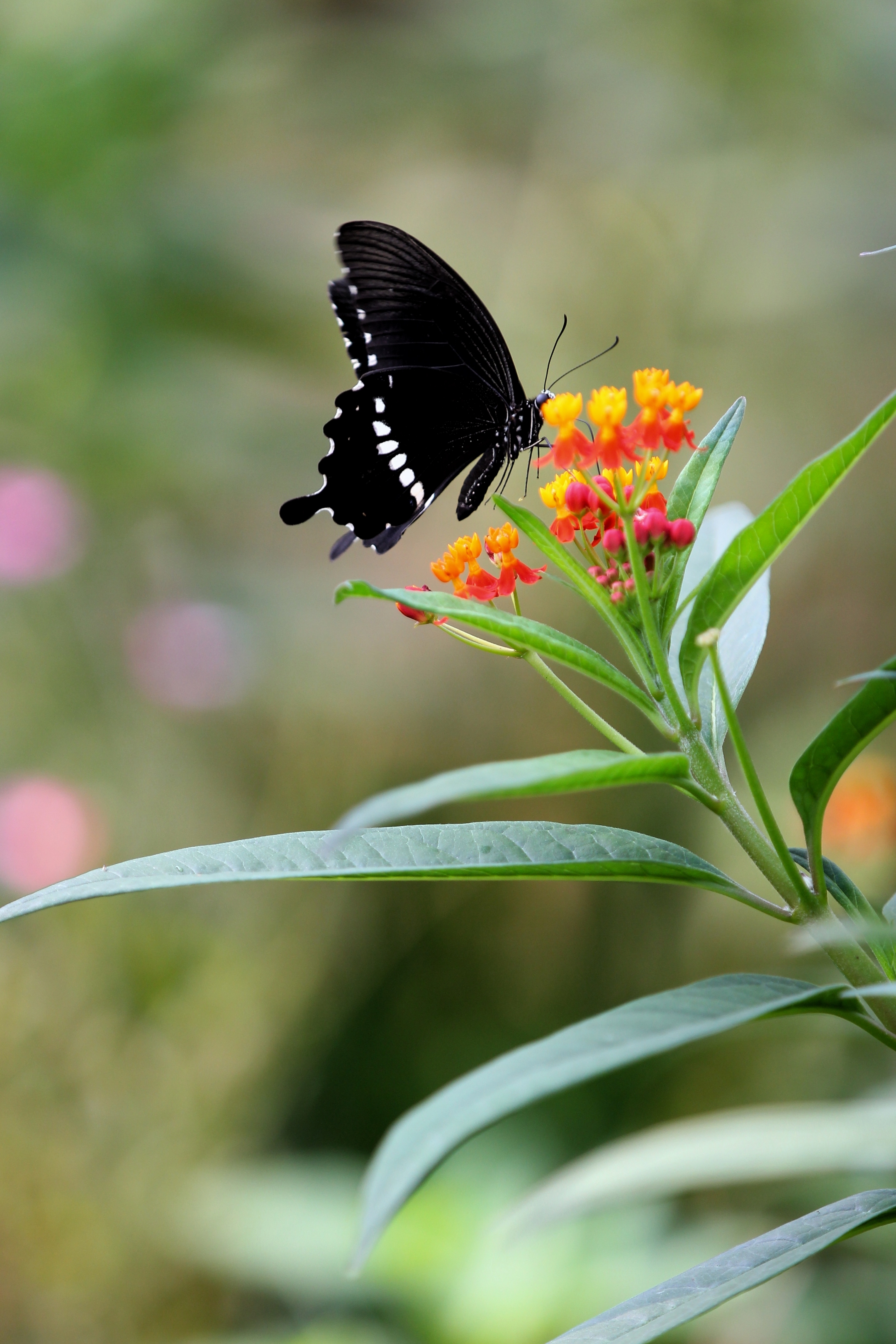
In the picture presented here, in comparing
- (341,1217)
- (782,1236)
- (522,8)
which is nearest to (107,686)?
(341,1217)

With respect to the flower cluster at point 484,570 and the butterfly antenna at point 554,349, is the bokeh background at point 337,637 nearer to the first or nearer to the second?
the butterfly antenna at point 554,349

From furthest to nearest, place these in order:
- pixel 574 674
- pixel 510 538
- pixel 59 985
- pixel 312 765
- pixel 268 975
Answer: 1. pixel 312 765
2. pixel 574 674
3. pixel 268 975
4. pixel 59 985
5. pixel 510 538

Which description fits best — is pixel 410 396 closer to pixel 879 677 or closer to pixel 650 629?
pixel 650 629

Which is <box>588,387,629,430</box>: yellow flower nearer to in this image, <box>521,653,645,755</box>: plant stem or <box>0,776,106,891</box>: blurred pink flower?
<box>521,653,645,755</box>: plant stem

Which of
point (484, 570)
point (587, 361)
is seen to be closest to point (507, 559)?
point (484, 570)

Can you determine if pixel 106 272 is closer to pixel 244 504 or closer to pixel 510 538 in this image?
pixel 244 504

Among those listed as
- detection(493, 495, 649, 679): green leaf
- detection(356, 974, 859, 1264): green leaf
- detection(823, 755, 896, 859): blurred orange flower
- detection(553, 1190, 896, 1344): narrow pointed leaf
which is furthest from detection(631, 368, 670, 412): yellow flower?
detection(823, 755, 896, 859): blurred orange flower
